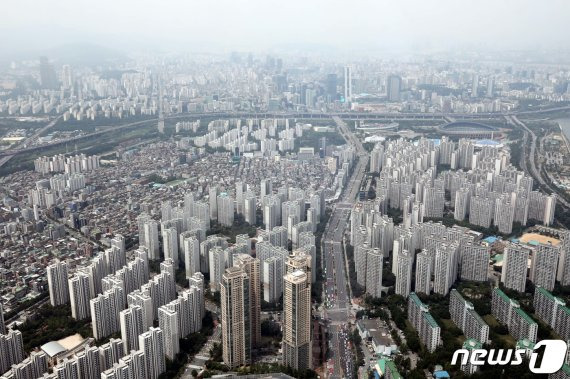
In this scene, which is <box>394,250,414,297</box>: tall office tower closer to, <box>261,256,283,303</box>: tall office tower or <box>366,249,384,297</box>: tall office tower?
<box>366,249,384,297</box>: tall office tower

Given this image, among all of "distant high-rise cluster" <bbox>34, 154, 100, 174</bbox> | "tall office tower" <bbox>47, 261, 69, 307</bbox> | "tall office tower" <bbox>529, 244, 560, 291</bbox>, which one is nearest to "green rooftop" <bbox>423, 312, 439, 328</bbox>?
"tall office tower" <bbox>529, 244, 560, 291</bbox>

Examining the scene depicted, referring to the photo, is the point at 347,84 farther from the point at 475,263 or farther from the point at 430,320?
the point at 430,320

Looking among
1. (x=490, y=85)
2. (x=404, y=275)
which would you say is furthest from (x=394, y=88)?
(x=404, y=275)

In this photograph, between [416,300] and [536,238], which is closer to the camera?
[416,300]

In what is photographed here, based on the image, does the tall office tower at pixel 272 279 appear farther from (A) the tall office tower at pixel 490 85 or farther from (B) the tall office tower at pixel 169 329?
(A) the tall office tower at pixel 490 85

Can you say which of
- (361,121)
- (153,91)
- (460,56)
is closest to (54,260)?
(361,121)

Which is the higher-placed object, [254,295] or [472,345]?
[254,295]

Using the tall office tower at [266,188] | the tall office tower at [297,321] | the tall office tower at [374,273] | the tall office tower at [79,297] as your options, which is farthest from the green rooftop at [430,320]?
the tall office tower at [266,188]
